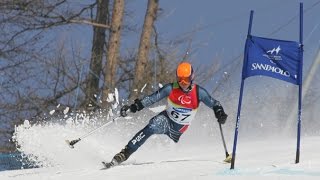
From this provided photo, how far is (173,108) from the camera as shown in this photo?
30.9 ft

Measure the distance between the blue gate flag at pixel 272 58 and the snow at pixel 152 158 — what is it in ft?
3.55

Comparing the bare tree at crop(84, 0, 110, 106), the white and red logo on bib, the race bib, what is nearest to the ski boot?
the race bib

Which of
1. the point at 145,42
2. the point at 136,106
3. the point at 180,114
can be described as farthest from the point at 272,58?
the point at 145,42

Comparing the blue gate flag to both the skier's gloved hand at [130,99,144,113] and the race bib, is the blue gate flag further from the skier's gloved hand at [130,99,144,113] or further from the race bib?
the skier's gloved hand at [130,99,144,113]

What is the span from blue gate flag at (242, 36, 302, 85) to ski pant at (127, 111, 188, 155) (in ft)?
6.20

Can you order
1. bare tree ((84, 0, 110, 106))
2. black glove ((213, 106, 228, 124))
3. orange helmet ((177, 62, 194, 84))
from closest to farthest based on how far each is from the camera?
orange helmet ((177, 62, 194, 84)) → black glove ((213, 106, 228, 124)) → bare tree ((84, 0, 110, 106))

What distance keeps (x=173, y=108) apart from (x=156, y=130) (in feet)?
1.27

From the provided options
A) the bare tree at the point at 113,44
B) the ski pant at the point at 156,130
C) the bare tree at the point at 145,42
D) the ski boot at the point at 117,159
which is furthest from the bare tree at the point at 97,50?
the ski boot at the point at 117,159

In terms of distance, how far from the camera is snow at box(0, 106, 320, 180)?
7484mm

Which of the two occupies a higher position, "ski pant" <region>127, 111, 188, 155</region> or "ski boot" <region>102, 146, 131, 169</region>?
"ski pant" <region>127, 111, 188, 155</region>

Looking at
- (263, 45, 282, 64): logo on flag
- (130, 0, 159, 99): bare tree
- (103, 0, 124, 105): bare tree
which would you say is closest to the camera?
(263, 45, 282, 64): logo on flag

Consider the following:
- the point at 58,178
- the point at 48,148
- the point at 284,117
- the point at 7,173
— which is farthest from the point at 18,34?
the point at 58,178

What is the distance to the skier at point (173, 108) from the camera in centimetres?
916

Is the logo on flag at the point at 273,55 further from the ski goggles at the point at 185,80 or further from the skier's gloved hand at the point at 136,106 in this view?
the skier's gloved hand at the point at 136,106
